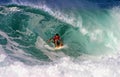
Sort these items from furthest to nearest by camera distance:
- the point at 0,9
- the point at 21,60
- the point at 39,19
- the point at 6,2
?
the point at 6,2
the point at 0,9
the point at 39,19
the point at 21,60

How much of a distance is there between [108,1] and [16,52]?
9052mm

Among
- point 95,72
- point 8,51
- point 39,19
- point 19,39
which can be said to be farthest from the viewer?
point 39,19

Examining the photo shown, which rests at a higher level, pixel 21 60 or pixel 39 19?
pixel 39 19

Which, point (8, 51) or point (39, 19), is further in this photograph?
point (39, 19)

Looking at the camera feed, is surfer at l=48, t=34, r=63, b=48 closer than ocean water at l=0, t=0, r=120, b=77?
No

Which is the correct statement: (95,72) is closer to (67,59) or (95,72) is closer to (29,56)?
(67,59)

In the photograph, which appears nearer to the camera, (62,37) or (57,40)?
(57,40)

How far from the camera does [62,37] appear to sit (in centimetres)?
1558

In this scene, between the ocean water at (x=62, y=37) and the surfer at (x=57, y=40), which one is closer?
the ocean water at (x=62, y=37)

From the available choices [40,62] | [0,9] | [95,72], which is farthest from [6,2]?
[95,72]

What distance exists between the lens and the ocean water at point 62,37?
1234 centimetres

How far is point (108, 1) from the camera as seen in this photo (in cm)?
2038

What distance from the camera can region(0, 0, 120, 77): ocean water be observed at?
12.3 meters

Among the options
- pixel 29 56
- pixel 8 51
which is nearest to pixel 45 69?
pixel 29 56
